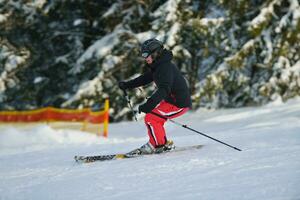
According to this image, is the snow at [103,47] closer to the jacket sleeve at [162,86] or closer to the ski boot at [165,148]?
the ski boot at [165,148]

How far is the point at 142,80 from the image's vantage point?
7.97m

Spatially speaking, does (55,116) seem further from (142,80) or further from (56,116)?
(142,80)

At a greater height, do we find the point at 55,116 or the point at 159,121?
the point at 55,116

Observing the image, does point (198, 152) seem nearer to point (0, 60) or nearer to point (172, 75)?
point (172, 75)

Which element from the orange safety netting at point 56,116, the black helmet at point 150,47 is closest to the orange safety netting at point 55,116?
the orange safety netting at point 56,116

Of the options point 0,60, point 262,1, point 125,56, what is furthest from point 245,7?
point 0,60

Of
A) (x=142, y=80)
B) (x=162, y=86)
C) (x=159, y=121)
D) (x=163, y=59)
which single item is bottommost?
(x=159, y=121)

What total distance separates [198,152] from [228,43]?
9.65 meters

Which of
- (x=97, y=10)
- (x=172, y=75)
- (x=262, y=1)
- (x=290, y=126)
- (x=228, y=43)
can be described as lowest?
(x=290, y=126)

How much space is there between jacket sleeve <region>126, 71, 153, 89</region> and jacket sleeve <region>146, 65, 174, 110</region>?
779 millimetres

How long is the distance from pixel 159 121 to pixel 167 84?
0.68 meters

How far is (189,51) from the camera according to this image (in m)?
18.3

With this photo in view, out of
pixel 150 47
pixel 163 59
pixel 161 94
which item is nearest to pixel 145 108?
pixel 161 94

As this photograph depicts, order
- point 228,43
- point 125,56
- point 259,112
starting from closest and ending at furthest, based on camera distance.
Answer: point 259,112, point 228,43, point 125,56
